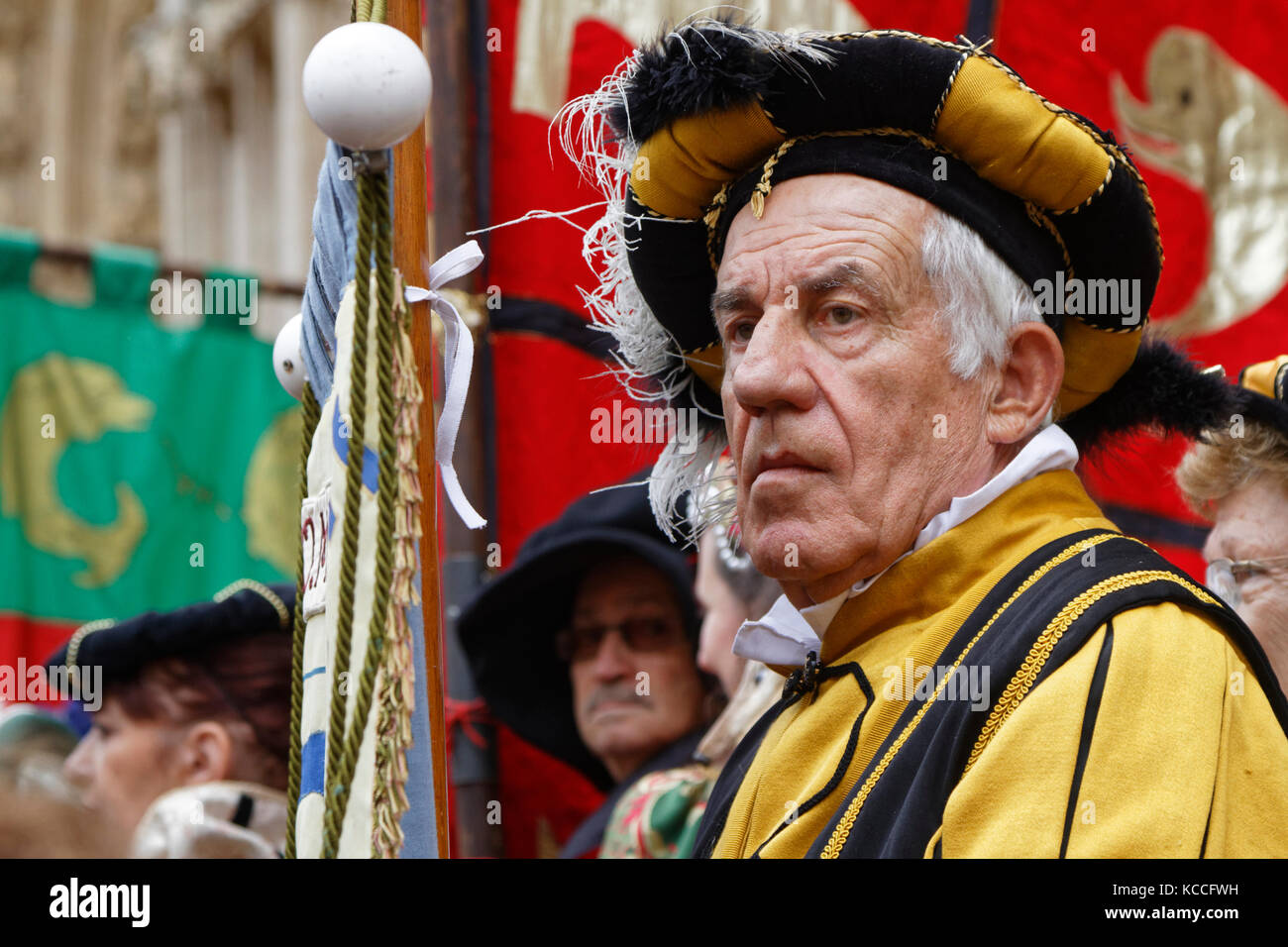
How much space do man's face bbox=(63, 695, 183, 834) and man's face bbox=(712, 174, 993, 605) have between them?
2776 mm

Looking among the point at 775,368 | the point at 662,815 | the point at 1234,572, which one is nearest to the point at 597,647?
the point at 662,815

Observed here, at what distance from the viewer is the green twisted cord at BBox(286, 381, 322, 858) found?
2389 mm

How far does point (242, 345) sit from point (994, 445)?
4.49m

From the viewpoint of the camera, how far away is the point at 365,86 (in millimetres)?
2084

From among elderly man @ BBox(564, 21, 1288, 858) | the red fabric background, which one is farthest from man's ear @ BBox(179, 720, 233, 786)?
the red fabric background

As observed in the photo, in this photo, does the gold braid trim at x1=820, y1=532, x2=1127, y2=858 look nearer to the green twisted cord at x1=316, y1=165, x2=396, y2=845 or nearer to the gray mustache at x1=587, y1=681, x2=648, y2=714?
the green twisted cord at x1=316, y1=165, x2=396, y2=845

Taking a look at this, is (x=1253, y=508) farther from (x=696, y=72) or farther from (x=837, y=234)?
(x=696, y=72)

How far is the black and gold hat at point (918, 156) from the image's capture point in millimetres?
2754

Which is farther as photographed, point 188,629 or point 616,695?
point 616,695

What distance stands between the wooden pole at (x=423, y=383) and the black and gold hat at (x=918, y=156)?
2.09 ft

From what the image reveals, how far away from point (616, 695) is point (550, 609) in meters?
0.39

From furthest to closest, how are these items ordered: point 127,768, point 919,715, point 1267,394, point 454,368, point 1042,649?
point 127,768, point 1267,394, point 454,368, point 919,715, point 1042,649

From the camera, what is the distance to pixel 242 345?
6.74m
